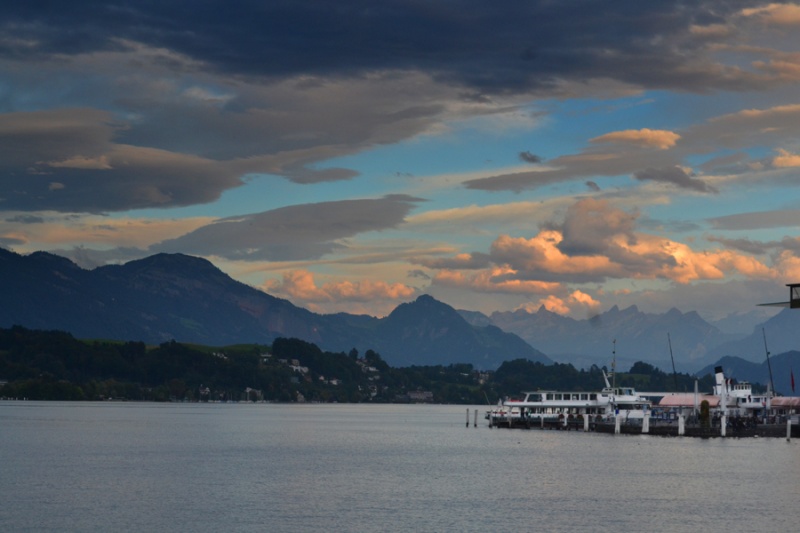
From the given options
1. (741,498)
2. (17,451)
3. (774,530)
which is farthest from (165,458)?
(774,530)

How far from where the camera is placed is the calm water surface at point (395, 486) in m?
75.5

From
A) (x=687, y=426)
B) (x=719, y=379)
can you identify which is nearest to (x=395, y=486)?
(x=687, y=426)

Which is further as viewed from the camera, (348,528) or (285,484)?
(285,484)

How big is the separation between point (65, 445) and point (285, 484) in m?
60.8

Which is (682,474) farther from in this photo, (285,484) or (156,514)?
(156,514)

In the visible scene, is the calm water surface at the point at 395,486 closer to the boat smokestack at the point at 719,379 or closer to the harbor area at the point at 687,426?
the harbor area at the point at 687,426

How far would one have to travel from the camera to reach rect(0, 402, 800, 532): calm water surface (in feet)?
248

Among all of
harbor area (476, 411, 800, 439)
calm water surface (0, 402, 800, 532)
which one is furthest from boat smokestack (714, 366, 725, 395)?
calm water surface (0, 402, 800, 532)

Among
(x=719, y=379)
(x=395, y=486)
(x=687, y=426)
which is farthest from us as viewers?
(x=719, y=379)

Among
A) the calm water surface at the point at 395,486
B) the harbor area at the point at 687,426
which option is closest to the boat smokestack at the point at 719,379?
the harbor area at the point at 687,426

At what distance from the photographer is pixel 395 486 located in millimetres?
97938

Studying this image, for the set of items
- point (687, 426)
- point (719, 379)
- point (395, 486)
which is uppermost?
point (719, 379)

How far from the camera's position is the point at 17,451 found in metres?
135

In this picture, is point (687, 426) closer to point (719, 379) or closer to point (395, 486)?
point (719, 379)
